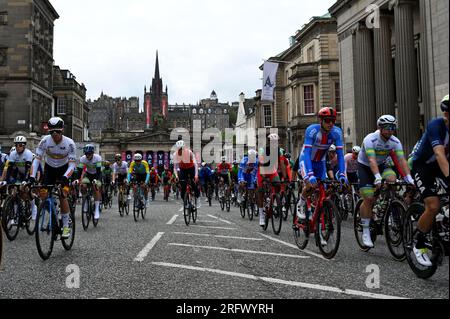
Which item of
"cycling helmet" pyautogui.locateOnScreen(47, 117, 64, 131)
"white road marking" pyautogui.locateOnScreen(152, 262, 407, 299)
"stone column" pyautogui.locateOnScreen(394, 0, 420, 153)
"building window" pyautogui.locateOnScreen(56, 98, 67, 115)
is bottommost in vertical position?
"white road marking" pyautogui.locateOnScreen(152, 262, 407, 299)

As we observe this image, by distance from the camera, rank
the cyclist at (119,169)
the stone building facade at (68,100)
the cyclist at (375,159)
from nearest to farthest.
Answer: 1. the cyclist at (375,159)
2. the cyclist at (119,169)
3. the stone building facade at (68,100)

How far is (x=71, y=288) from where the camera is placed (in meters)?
4.42

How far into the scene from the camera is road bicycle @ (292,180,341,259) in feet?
19.6

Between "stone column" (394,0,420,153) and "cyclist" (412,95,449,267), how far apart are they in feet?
58.3

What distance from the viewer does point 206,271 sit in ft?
17.3

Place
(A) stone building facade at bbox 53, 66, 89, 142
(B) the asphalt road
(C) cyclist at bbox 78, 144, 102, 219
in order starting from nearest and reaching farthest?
(B) the asphalt road
(C) cyclist at bbox 78, 144, 102, 219
(A) stone building facade at bbox 53, 66, 89, 142

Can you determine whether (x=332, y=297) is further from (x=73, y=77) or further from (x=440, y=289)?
(x=73, y=77)

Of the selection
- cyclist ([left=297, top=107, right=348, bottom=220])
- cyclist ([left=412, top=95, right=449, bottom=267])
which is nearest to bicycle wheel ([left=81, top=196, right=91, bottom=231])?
cyclist ([left=297, top=107, right=348, bottom=220])

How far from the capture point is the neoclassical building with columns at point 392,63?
18.5 metres

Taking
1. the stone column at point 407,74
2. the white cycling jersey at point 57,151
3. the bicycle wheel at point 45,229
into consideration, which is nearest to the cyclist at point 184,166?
the white cycling jersey at point 57,151

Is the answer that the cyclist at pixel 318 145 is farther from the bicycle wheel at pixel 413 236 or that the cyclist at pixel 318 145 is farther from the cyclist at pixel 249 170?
the cyclist at pixel 249 170

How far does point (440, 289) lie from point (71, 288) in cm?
370

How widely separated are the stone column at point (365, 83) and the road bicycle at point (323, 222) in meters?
20.0

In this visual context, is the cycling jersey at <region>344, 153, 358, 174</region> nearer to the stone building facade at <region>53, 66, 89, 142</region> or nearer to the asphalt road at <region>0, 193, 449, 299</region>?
the asphalt road at <region>0, 193, 449, 299</region>
